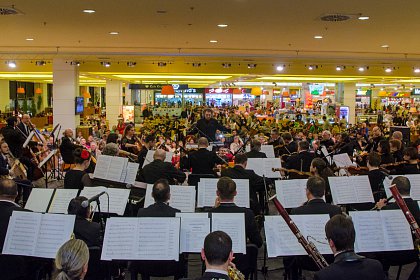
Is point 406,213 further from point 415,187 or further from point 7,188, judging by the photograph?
point 7,188

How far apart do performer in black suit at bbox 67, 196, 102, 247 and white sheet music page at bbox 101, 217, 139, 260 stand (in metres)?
0.34

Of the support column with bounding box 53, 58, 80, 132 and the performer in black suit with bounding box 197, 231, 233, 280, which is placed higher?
the support column with bounding box 53, 58, 80, 132

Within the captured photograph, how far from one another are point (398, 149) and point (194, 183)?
425 centimetres

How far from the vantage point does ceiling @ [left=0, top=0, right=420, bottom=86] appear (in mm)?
9430

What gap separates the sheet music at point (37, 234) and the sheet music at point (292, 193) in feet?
9.51

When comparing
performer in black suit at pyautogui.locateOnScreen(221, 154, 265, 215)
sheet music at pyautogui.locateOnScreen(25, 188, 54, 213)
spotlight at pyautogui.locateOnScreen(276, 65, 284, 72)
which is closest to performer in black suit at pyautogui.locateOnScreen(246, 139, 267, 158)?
performer in black suit at pyautogui.locateOnScreen(221, 154, 265, 215)

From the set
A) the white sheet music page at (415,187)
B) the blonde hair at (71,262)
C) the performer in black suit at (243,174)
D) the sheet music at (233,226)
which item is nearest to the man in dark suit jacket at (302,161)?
the performer in black suit at (243,174)

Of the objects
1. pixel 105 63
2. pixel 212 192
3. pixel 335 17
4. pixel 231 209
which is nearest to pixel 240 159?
pixel 212 192

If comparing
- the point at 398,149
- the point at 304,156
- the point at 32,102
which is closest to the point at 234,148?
the point at 304,156

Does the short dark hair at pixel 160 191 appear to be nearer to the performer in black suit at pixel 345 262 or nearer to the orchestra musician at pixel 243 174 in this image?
the performer in black suit at pixel 345 262

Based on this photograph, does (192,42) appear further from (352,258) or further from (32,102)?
(32,102)

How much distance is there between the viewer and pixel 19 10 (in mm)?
9742

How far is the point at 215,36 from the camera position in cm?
1349

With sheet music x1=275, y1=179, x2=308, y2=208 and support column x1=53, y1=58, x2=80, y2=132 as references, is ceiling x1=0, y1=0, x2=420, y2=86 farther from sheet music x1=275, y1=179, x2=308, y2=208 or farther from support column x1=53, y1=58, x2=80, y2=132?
sheet music x1=275, y1=179, x2=308, y2=208
